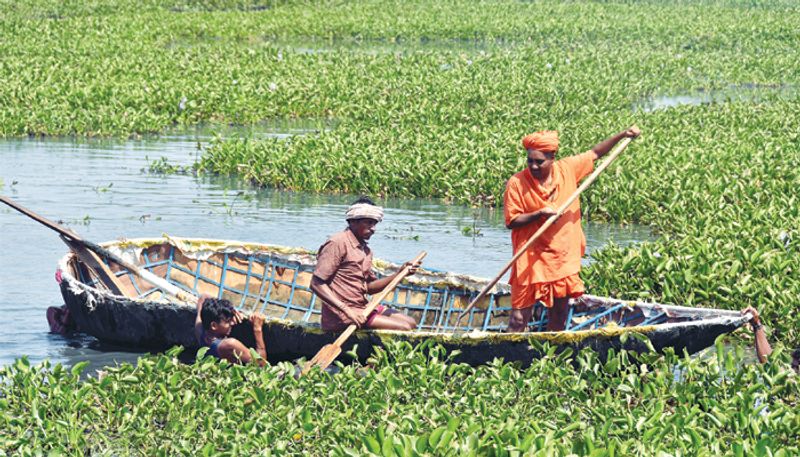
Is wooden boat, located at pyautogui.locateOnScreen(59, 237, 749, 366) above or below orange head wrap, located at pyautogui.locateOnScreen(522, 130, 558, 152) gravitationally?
below

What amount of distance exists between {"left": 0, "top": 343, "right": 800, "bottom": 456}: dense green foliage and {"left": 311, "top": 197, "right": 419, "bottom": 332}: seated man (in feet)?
2.05

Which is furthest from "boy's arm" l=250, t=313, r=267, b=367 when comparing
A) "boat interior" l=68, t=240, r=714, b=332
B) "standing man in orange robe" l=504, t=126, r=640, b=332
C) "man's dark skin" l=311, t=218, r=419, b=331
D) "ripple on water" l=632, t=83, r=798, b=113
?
"ripple on water" l=632, t=83, r=798, b=113

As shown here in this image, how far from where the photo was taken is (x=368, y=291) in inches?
349

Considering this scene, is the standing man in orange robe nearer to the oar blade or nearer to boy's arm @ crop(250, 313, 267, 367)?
the oar blade

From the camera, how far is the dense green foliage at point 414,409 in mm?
6234

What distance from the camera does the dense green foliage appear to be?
20.5ft

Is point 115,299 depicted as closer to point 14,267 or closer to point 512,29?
point 14,267

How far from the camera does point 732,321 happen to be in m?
7.70

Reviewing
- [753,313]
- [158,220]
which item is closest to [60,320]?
[158,220]

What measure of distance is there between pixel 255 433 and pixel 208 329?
2205 mm

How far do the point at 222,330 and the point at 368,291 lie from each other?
1.06 m

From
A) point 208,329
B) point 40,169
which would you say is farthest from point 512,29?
point 208,329

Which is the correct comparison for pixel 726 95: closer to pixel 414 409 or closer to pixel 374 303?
pixel 374 303

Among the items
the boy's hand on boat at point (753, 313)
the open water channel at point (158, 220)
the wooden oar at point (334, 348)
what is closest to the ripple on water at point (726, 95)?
the open water channel at point (158, 220)
